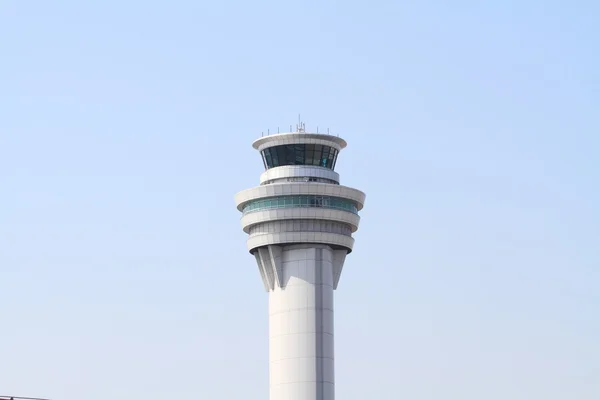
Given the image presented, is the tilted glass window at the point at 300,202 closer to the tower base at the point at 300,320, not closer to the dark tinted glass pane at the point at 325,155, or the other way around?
the tower base at the point at 300,320

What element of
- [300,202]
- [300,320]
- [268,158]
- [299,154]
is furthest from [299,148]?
[300,320]

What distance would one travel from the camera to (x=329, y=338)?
149 metres

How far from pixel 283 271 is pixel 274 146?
1810cm

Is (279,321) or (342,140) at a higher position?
(342,140)

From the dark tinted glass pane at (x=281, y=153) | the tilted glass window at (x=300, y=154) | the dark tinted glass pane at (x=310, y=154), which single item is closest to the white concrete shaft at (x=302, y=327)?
the tilted glass window at (x=300, y=154)

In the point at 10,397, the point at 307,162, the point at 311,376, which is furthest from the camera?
the point at 307,162

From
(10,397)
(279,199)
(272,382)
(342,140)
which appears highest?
(342,140)

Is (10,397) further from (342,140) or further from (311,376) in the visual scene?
(342,140)

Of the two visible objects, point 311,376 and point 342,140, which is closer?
point 311,376

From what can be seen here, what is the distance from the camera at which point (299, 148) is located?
510 feet

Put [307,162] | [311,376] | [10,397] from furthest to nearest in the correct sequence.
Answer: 1. [307,162]
2. [311,376]
3. [10,397]

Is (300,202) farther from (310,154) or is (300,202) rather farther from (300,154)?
(310,154)

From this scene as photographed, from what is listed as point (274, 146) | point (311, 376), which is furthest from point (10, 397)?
point (274, 146)

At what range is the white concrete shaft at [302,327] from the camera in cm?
14662
